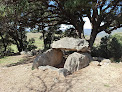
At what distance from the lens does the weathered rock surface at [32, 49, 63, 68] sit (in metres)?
6.04

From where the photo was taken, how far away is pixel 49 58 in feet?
22.1

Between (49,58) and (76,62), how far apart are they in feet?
5.64

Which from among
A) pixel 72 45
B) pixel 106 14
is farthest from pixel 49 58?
pixel 106 14

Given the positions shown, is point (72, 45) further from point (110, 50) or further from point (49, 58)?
point (110, 50)

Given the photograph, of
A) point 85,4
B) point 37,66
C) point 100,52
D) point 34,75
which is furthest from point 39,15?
point 100,52

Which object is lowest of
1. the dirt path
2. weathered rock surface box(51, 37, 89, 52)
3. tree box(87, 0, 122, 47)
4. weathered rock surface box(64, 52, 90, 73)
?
the dirt path

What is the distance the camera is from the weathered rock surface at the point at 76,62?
577 cm

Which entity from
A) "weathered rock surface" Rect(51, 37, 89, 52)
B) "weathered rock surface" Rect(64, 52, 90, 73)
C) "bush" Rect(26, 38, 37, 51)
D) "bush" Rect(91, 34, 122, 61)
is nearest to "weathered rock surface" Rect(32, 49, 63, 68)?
"weathered rock surface" Rect(51, 37, 89, 52)

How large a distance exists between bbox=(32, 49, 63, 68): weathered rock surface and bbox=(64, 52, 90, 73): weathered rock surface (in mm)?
1236

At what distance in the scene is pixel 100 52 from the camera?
9.41 meters

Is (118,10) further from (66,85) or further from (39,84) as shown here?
(39,84)

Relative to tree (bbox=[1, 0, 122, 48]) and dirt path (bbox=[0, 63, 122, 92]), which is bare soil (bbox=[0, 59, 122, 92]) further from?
tree (bbox=[1, 0, 122, 48])

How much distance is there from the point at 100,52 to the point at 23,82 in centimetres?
702

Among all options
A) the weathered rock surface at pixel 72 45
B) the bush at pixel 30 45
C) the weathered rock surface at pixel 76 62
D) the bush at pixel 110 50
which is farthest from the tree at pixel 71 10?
the bush at pixel 30 45
